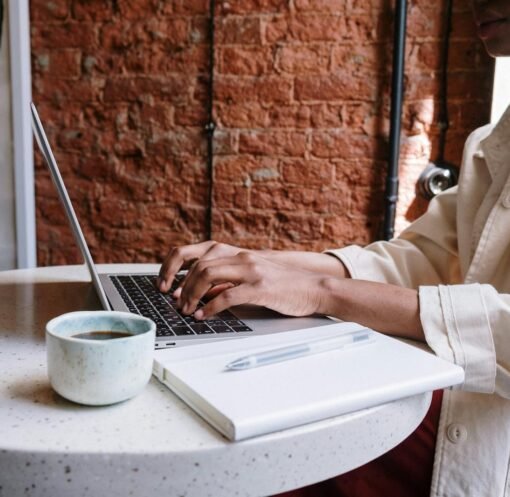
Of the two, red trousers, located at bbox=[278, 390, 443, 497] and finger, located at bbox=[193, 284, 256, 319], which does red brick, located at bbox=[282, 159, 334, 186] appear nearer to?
red trousers, located at bbox=[278, 390, 443, 497]

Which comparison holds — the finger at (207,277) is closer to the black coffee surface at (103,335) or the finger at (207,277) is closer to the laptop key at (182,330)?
the laptop key at (182,330)

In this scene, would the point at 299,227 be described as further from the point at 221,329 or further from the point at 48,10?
the point at 221,329

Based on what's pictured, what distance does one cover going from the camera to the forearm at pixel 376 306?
2.66ft

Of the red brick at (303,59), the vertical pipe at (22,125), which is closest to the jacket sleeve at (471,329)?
the vertical pipe at (22,125)

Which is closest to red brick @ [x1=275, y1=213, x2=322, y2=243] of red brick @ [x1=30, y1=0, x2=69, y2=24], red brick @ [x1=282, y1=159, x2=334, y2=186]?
red brick @ [x1=282, y1=159, x2=334, y2=186]

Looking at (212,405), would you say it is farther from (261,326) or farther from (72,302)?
(72,302)

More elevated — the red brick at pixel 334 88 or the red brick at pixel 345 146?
the red brick at pixel 334 88

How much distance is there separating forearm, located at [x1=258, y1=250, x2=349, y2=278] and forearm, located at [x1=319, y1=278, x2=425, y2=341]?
27 cm

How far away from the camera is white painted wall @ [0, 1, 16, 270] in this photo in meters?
1.54

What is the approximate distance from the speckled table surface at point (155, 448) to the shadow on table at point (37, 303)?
20 cm

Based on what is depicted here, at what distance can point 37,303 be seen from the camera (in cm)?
93

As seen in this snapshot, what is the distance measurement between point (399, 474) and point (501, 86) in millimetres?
1401

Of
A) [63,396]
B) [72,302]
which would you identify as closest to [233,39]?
[72,302]

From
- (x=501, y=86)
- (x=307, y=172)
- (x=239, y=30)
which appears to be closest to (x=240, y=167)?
(x=307, y=172)
